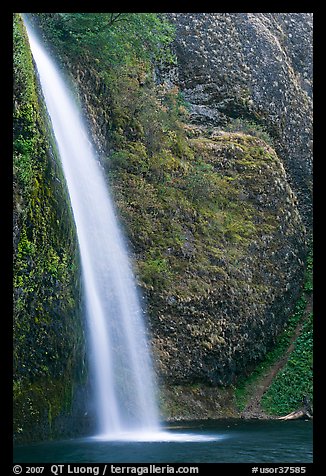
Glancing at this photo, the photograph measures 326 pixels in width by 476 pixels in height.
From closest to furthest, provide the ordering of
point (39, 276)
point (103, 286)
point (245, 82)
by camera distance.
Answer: point (39, 276) → point (103, 286) → point (245, 82)

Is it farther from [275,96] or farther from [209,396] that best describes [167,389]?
[275,96]

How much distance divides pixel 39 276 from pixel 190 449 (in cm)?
347

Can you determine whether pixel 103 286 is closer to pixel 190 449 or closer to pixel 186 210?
pixel 190 449

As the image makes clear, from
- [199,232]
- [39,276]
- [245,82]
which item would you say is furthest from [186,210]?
[39,276]

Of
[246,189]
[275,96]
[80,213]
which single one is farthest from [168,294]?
[275,96]

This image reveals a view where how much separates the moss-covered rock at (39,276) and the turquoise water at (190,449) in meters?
0.68

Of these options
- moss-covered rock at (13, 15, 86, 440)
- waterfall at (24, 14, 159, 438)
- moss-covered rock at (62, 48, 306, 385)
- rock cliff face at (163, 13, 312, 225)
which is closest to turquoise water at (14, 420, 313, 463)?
moss-covered rock at (13, 15, 86, 440)

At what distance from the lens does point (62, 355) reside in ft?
34.1

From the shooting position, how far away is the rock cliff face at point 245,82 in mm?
21391

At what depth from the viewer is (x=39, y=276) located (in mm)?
10039

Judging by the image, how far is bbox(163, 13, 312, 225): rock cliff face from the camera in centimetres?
2139

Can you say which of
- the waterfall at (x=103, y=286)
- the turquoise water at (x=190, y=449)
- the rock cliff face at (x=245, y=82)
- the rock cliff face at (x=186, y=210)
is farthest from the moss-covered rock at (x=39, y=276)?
the rock cliff face at (x=245, y=82)

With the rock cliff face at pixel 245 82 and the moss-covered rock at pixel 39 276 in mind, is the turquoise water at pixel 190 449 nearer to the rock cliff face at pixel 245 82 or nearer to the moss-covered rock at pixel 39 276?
the moss-covered rock at pixel 39 276

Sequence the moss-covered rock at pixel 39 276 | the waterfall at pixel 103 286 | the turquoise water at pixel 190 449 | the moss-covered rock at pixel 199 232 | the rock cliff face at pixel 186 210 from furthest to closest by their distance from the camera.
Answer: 1. the moss-covered rock at pixel 199 232
2. the waterfall at pixel 103 286
3. the rock cliff face at pixel 186 210
4. the moss-covered rock at pixel 39 276
5. the turquoise water at pixel 190 449
